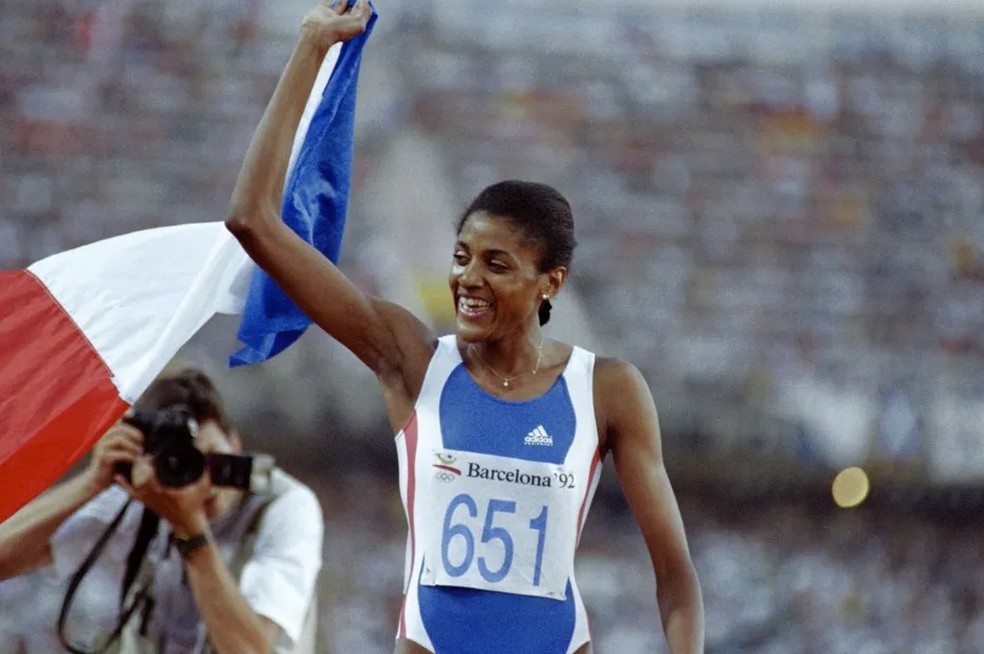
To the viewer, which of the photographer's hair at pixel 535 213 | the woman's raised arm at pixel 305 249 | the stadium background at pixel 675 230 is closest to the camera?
the woman's raised arm at pixel 305 249

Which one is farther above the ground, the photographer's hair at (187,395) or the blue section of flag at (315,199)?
the blue section of flag at (315,199)

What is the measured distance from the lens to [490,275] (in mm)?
3365

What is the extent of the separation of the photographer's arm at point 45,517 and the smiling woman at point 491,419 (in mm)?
1093

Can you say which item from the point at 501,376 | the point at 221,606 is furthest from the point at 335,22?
the point at 221,606

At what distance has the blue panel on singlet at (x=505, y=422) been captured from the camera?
334 centimetres

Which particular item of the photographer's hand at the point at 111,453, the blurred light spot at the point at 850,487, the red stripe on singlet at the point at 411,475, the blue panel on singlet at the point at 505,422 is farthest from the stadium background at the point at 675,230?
the blue panel on singlet at the point at 505,422

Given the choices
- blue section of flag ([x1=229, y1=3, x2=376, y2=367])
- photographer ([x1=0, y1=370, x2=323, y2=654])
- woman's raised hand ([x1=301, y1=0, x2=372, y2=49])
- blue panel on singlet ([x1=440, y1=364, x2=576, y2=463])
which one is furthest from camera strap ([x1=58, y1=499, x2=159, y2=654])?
woman's raised hand ([x1=301, y1=0, x2=372, y2=49])

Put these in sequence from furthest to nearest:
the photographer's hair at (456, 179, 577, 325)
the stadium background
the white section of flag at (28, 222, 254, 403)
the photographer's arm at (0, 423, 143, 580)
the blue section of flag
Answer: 1. the stadium background
2. the photographer's arm at (0, 423, 143, 580)
3. the white section of flag at (28, 222, 254, 403)
4. the blue section of flag
5. the photographer's hair at (456, 179, 577, 325)

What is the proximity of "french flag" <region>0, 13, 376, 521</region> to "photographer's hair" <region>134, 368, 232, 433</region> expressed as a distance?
0.82 feet

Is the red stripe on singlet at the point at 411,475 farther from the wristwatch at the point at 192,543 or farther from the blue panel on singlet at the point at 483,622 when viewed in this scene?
the wristwatch at the point at 192,543

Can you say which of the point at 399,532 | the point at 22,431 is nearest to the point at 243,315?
the point at 22,431

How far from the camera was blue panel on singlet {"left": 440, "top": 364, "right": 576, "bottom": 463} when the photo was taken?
132 inches

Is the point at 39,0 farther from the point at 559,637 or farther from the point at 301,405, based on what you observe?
the point at 559,637

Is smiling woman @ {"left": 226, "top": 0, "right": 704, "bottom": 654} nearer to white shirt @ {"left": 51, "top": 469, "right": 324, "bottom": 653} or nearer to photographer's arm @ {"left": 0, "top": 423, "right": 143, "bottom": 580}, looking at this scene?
white shirt @ {"left": 51, "top": 469, "right": 324, "bottom": 653}
